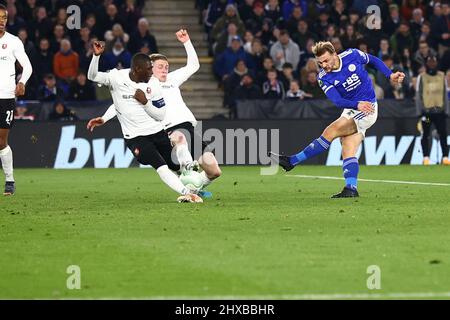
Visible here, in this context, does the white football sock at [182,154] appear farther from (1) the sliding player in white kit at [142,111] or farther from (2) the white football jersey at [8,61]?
(2) the white football jersey at [8,61]

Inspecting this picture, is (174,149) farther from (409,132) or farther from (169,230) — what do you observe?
(409,132)

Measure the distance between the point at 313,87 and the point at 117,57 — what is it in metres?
4.62

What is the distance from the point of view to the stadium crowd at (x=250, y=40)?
2841 cm

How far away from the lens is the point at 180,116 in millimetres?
16297

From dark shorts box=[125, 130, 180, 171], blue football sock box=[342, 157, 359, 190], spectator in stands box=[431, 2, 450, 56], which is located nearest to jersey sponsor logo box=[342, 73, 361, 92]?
blue football sock box=[342, 157, 359, 190]

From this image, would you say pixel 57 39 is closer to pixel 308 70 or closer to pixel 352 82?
pixel 308 70

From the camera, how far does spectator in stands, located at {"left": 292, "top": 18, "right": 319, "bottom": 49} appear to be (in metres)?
30.2

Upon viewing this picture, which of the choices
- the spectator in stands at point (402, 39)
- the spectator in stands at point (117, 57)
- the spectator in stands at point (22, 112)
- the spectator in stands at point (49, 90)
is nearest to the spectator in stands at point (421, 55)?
the spectator in stands at point (402, 39)

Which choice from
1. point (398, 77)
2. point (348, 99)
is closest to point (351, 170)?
point (348, 99)

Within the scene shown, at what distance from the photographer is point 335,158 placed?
26453mm

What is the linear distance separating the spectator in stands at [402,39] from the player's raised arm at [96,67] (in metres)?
16.1

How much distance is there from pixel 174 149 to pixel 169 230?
3.87 meters

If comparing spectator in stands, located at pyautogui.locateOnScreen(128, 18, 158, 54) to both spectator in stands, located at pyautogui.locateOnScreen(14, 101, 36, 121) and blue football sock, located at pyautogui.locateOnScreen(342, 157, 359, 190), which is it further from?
blue football sock, located at pyautogui.locateOnScreen(342, 157, 359, 190)
